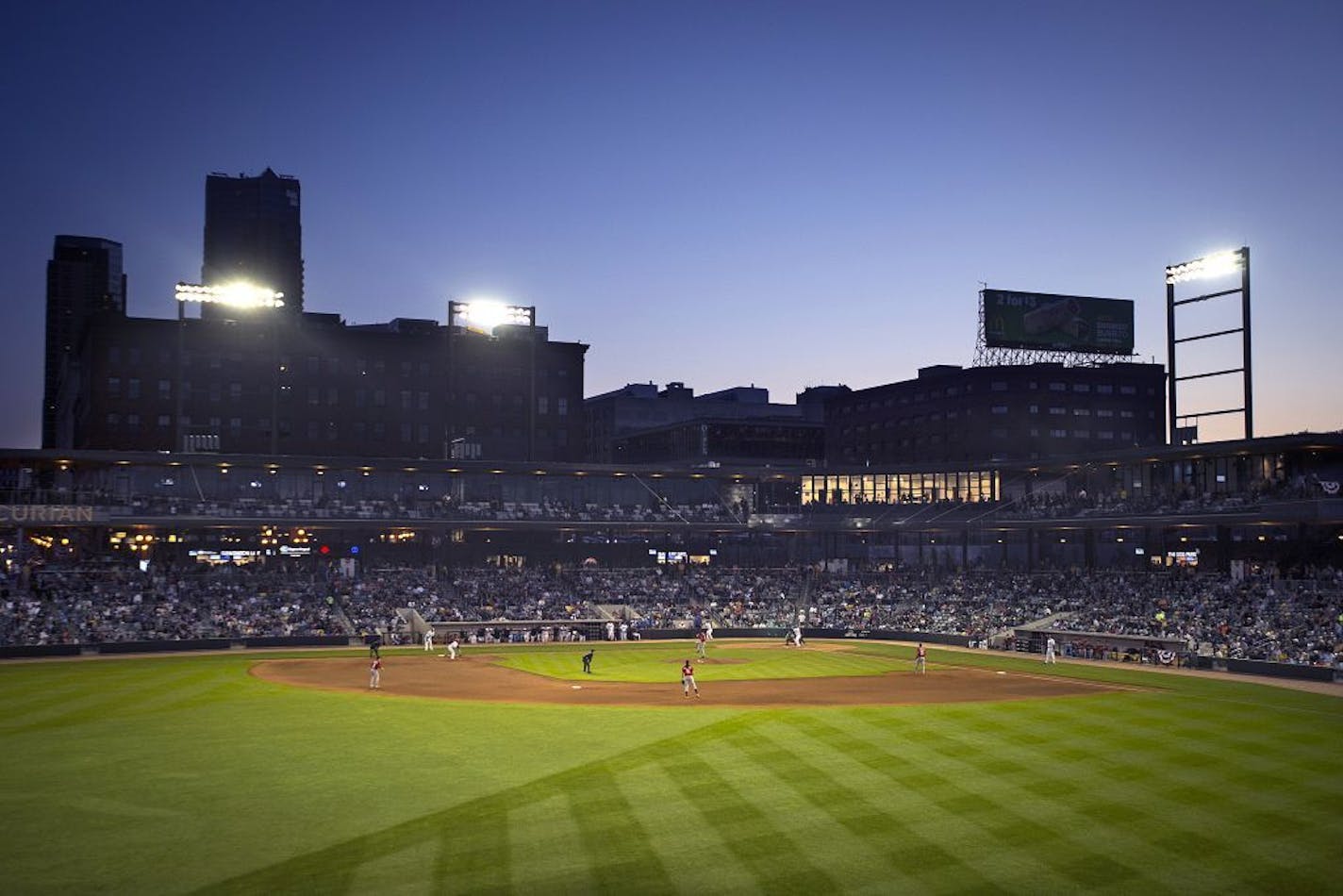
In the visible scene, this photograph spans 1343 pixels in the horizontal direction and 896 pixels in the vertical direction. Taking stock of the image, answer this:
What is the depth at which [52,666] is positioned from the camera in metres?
54.9

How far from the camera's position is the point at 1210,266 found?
77812 millimetres

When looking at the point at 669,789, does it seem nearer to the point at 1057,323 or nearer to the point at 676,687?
the point at 676,687

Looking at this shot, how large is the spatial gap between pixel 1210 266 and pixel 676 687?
53.6 metres

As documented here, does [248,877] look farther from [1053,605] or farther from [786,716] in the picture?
[1053,605]

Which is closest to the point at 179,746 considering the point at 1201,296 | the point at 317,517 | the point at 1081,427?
the point at 317,517

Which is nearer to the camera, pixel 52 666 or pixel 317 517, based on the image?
pixel 52 666

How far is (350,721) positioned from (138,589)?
43084 millimetres

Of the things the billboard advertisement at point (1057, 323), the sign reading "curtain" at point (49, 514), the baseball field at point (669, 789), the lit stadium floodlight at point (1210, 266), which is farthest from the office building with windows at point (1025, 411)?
the sign reading "curtain" at point (49, 514)

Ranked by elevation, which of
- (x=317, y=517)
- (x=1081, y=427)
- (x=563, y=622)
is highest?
Result: (x=1081, y=427)

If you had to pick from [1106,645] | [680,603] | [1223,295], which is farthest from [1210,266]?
[680,603]

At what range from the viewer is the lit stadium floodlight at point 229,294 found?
90500 millimetres

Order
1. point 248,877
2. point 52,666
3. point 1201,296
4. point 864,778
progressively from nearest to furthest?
1. point 248,877
2. point 864,778
3. point 52,666
4. point 1201,296

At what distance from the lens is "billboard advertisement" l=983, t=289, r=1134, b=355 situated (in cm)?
9275

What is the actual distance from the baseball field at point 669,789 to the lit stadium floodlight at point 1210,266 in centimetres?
4079
